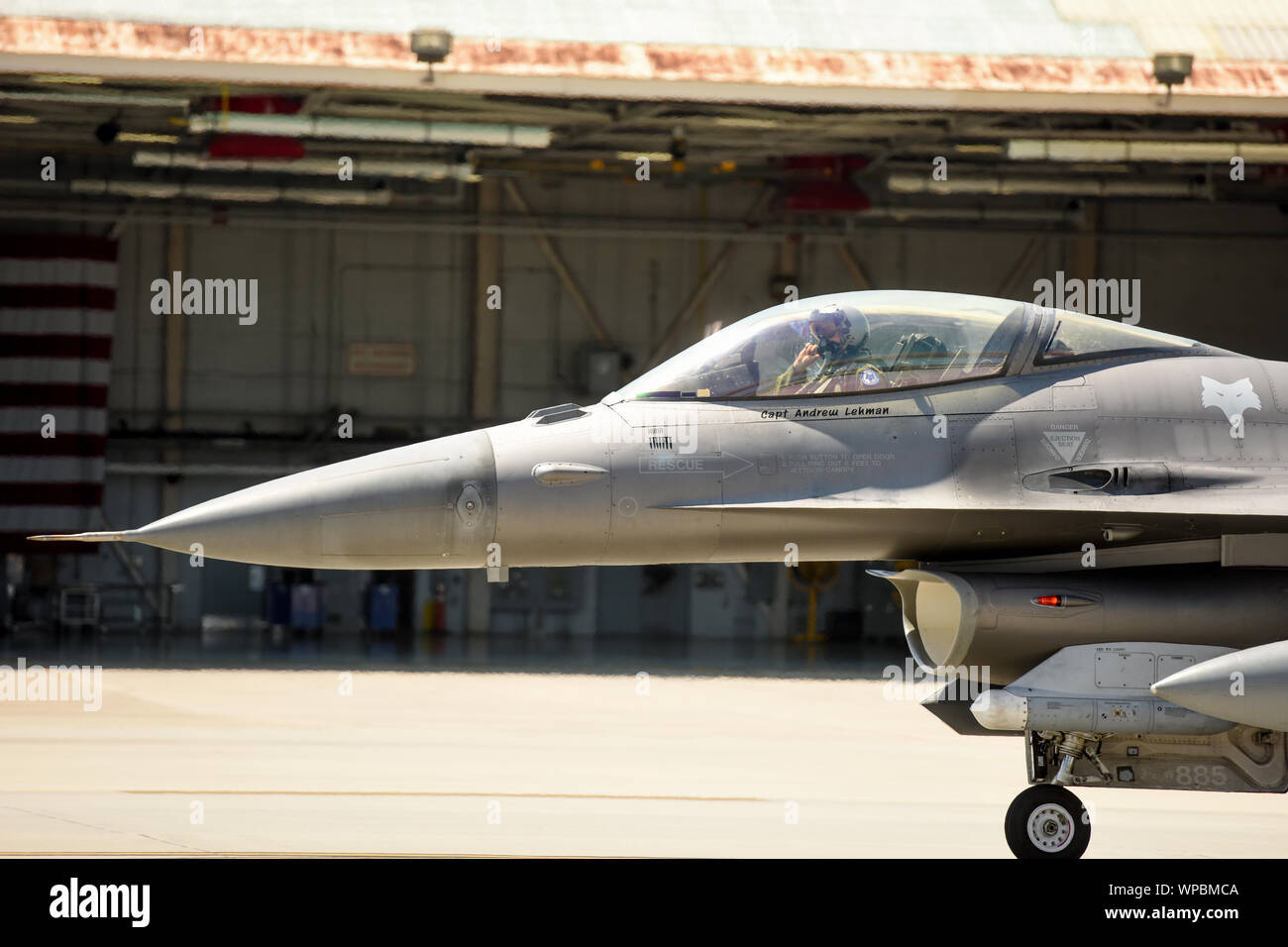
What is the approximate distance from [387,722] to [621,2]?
8946 mm

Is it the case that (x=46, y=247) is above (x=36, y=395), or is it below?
above

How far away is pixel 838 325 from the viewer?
7238mm

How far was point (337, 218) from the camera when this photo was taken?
908 inches

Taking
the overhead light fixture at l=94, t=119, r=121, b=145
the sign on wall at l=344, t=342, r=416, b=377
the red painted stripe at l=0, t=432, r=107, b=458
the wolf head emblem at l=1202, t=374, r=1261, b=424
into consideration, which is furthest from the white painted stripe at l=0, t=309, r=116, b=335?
the wolf head emblem at l=1202, t=374, r=1261, b=424

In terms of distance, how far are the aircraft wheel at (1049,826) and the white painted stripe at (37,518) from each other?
1777 centimetres

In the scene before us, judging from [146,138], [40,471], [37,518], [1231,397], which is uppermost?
[146,138]

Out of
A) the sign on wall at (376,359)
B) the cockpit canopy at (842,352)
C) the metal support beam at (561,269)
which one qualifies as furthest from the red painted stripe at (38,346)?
the cockpit canopy at (842,352)

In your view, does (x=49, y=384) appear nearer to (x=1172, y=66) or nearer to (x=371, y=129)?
(x=371, y=129)

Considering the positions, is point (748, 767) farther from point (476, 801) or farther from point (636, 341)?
point (636, 341)

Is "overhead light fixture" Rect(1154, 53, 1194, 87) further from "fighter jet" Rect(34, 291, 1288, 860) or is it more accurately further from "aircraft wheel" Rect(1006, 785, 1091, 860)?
"aircraft wheel" Rect(1006, 785, 1091, 860)

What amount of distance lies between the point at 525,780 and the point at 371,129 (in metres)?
10.6

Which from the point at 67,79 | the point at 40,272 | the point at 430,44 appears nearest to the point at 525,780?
the point at 430,44

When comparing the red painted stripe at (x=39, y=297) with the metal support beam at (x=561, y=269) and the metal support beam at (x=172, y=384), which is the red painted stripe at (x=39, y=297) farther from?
the metal support beam at (x=561, y=269)
